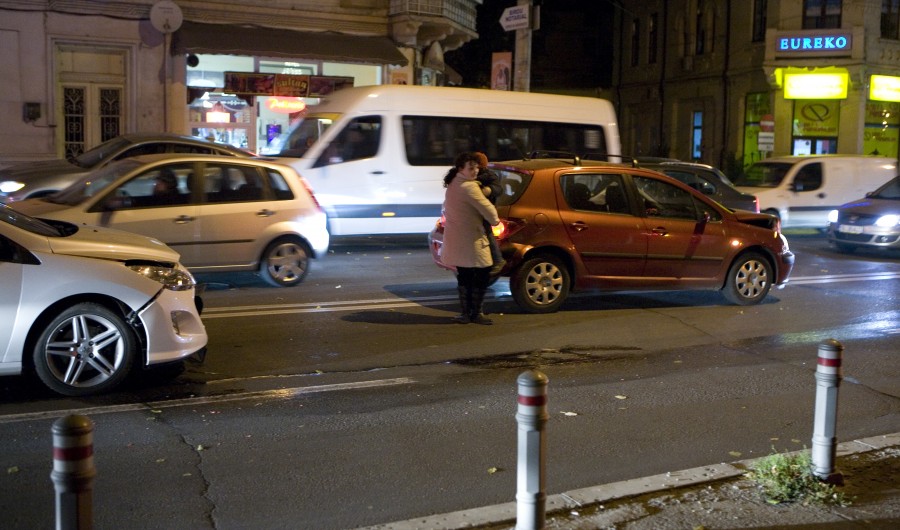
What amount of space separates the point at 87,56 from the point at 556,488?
19159 millimetres

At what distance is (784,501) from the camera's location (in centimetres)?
528

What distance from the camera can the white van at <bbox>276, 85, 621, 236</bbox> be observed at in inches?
612

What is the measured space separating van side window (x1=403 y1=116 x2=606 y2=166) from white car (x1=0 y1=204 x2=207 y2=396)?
900cm

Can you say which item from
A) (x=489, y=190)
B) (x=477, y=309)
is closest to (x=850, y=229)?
(x=477, y=309)

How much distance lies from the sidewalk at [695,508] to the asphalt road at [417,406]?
315 mm

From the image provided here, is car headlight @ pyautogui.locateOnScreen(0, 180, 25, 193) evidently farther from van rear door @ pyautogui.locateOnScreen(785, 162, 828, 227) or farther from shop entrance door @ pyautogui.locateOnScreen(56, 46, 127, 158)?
van rear door @ pyautogui.locateOnScreen(785, 162, 828, 227)

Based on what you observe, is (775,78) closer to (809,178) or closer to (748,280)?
(809,178)

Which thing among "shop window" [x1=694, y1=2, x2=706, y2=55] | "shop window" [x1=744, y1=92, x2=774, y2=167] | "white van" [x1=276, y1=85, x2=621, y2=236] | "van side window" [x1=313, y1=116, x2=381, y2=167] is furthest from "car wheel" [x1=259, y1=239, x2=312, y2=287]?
"shop window" [x1=694, y1=2, x2=706, y2=55]

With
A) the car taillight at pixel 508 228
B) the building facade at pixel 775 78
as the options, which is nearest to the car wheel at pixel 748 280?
the car taillight at pixel 508 228

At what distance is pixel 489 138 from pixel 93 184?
7.24 metres

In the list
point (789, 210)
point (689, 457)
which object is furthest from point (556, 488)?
point (789, 210)

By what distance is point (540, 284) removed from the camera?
10711mm

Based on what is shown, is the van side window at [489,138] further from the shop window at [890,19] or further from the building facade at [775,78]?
the shop window at [890,19]

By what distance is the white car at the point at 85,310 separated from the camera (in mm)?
6766
